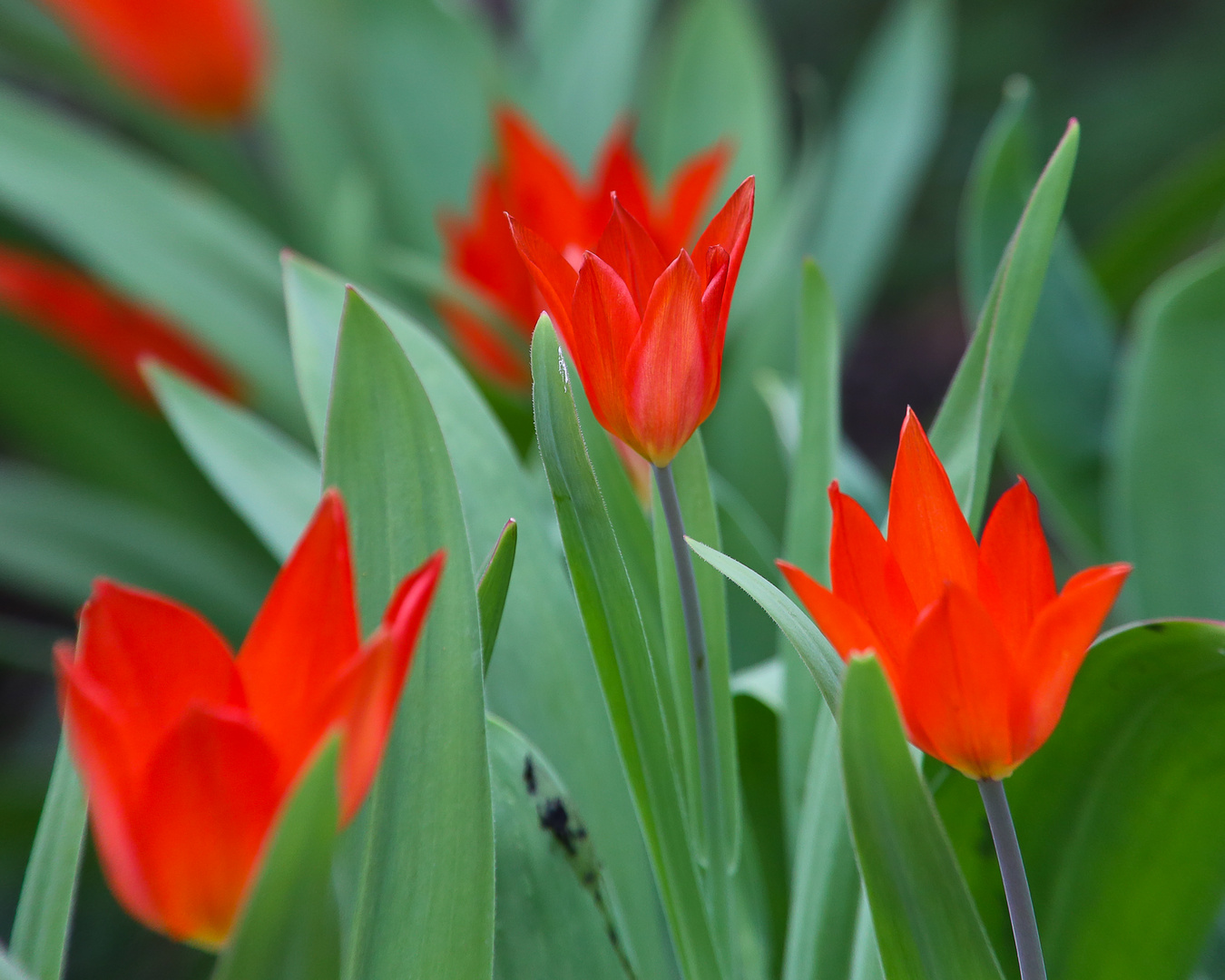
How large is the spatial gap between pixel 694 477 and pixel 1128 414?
0.30 metres

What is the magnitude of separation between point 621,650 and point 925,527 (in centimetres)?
9

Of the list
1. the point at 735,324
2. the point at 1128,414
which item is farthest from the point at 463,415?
the point at 735,324

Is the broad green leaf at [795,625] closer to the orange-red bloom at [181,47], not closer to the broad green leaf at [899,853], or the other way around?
the broad green leaf at [899,853]

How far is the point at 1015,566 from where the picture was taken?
24 cm

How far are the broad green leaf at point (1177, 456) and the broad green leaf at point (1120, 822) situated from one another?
0.20 metres

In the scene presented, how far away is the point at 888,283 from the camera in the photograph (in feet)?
5.44

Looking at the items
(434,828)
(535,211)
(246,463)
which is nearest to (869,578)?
(434,828)

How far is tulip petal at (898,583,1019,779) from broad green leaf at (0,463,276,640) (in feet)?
2.30

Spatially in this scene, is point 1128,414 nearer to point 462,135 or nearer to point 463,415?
point 463,415

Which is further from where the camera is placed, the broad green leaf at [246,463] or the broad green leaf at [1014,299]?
the broad green leaf at [246,463]

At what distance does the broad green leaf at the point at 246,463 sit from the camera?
0.49 meters

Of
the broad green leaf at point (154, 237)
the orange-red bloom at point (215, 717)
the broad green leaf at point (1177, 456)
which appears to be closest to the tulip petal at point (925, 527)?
the orange-red bloom at point (215, 717)

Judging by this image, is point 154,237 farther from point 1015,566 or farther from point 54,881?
point 1015,566

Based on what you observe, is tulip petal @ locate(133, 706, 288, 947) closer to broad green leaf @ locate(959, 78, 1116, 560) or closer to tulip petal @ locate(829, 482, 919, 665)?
tulip petal @ locate(829, 482, 919, 665)
